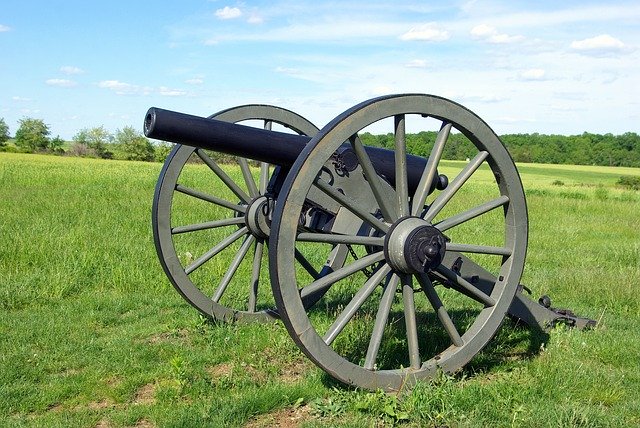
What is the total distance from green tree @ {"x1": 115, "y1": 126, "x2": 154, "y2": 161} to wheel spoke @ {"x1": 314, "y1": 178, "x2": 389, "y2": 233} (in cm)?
7096

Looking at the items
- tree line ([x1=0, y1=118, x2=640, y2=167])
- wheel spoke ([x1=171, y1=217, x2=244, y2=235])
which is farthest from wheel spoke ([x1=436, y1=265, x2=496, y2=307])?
tree line ([x1=0, y1=118, x2=640, y2=167])

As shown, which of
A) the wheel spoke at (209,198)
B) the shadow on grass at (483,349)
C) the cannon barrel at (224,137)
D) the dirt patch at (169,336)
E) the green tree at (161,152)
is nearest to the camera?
the cannon barrel at (224,137)

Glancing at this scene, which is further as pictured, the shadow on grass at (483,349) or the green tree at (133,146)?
the green tree at (133,146)

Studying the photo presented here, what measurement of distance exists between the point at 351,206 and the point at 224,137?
0.97 meters

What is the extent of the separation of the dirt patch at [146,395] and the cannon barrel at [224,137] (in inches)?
67.8

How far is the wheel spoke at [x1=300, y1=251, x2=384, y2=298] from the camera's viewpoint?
12.4 ft

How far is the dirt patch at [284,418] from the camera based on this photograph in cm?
398

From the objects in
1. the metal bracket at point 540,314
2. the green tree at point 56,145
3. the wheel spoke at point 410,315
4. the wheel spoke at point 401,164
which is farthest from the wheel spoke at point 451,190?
the green tree at point 56,145

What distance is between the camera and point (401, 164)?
4.08 metres

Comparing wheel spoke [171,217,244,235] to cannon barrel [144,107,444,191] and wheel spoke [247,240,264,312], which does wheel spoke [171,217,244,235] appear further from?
cannon barrel [144,107,444,191]

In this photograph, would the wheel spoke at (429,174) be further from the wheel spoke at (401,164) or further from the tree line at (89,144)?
the tree line at (89,144)

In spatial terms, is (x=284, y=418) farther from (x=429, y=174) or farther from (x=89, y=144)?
(x=89, y=144)

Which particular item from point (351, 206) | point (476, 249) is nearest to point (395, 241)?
point (351, 206)

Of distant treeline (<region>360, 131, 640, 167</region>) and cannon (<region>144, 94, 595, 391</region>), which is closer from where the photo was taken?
cannon (<region>144, 94, 595, 391</region>)
